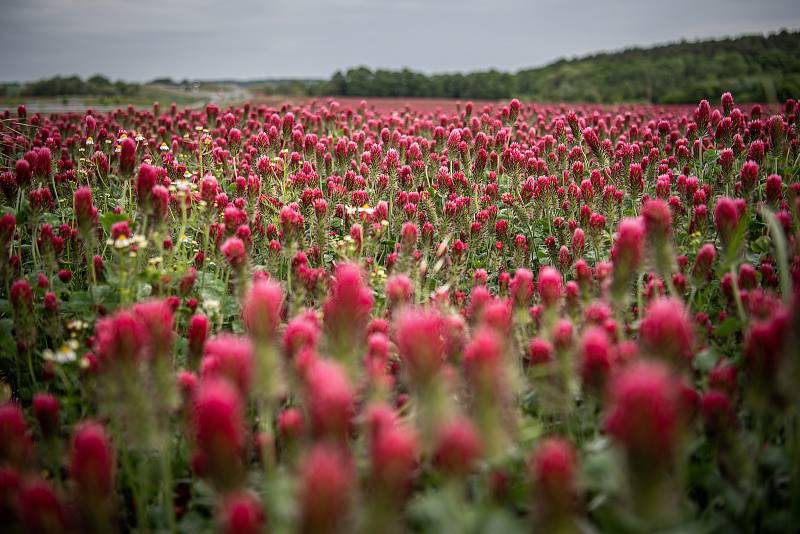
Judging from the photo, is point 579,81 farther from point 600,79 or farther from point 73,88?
point 73,88

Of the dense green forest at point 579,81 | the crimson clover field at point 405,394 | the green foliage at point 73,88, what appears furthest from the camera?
the green foliage at point 73,88

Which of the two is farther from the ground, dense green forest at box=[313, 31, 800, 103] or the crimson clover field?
dense green forest at box=[313, 31, 800, 103]

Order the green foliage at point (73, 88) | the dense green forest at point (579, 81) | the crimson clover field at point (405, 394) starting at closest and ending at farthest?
the crimson clover field at point (405, 394) → the dense green forest at point (579, 81) → the green foliage at point (73, 88)

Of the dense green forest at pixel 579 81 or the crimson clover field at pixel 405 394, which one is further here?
the dense green forest at pixel 579 81

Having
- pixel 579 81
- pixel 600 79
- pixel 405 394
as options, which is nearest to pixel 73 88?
pixel 579 81

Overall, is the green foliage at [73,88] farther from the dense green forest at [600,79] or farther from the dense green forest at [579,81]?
the dense green forest at [600,79]

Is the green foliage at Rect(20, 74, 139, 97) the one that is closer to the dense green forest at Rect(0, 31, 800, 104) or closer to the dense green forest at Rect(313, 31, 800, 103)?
the dense green forest at Rect(0, 31, 800, 104)

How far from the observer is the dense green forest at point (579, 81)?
31047 millimetres

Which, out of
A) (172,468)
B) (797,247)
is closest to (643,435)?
(172,468)

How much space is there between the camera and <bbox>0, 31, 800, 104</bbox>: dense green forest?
3105 cm

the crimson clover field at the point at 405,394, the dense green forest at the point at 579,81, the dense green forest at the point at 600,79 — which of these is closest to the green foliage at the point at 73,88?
the dense green forest at the point at 579,81

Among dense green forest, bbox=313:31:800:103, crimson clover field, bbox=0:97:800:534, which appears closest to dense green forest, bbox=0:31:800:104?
dense green forest, bbox=313:31:800:103

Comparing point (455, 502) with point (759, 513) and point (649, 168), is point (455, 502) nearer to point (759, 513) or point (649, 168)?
point (759, 513)

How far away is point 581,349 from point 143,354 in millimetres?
1492
